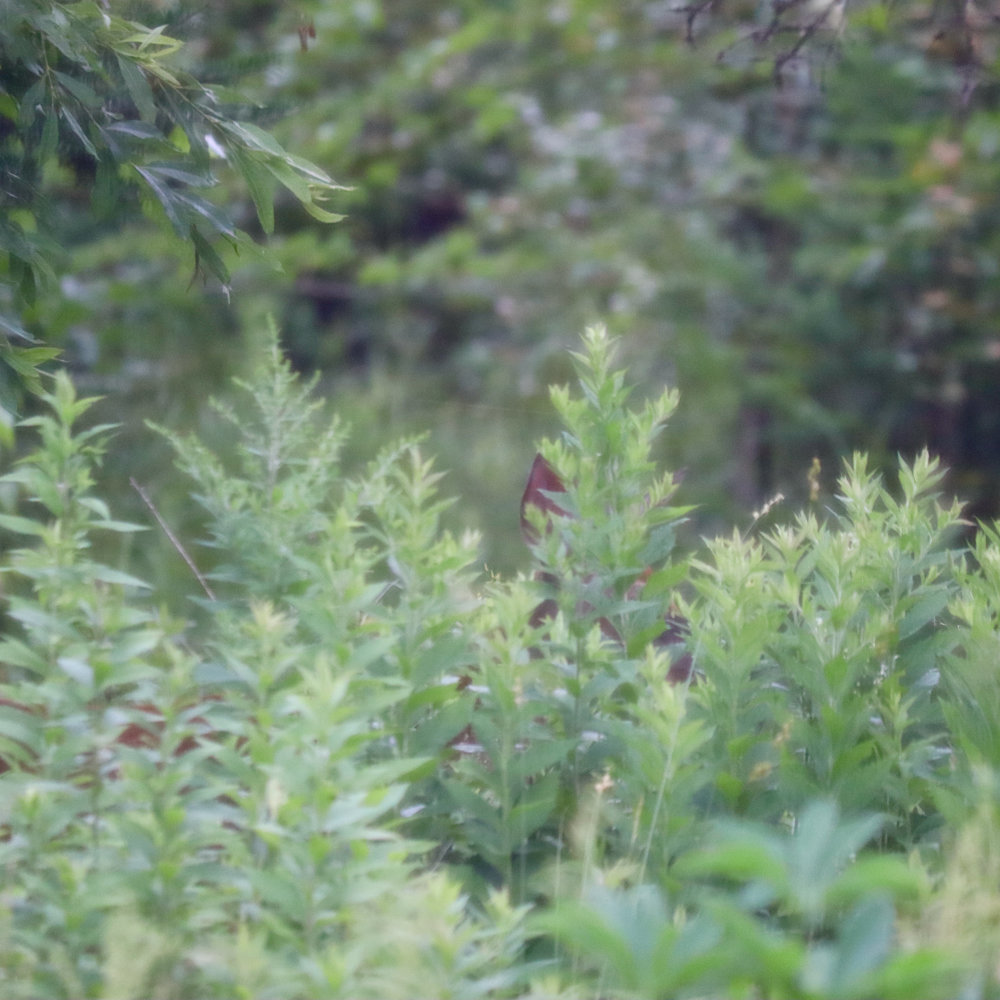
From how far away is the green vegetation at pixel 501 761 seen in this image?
140 centimetres

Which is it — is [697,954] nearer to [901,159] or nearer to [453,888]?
[453,888]

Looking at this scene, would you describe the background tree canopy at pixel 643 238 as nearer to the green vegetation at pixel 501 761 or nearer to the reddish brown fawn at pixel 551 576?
the reddish brown fawn at pixel 551 576

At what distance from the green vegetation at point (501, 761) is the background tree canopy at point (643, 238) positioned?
511 cm

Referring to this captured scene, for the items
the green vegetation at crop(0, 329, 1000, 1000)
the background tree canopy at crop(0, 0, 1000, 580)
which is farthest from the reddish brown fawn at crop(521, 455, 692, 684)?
the background tree canopy at crop(0, 0, 1000, 580)

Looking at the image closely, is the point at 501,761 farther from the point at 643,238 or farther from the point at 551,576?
the point at 643,238

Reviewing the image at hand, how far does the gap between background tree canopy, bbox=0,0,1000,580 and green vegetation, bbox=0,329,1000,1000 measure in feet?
16.8

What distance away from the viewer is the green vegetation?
140 centimetres

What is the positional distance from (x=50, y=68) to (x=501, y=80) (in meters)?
7.88

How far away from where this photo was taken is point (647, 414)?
2.17 metres

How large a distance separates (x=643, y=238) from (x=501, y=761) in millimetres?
7595

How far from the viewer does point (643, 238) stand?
9.11 metres

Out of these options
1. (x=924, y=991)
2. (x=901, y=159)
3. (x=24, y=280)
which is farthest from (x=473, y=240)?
(x=924, y=991)

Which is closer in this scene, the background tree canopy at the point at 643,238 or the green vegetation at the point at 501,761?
the green vegetation at the point at 501,761

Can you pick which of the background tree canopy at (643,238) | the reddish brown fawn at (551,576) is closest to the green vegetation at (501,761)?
the reddish brown fawn at (551,576)
